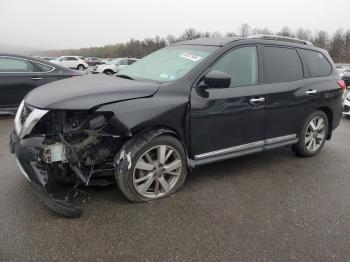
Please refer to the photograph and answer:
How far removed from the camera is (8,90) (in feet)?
22.4

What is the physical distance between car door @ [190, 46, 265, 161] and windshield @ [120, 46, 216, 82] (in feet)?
0.78

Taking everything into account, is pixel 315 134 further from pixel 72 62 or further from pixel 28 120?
pixel 72 62

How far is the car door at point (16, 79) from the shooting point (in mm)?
6839

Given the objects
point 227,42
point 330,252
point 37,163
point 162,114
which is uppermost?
point 227,42

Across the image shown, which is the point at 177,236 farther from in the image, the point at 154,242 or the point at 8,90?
the point at 8,90

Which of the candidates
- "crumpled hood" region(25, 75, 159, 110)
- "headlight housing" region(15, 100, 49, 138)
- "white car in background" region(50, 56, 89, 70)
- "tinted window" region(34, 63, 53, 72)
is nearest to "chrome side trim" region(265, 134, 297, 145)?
Result: "crumpled hood" region(25, 75, 159, 110)

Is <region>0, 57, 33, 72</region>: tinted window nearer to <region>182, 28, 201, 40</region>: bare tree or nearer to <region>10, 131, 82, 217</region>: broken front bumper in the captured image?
<region>10, 131, 82, 217</region>: broken front bumper

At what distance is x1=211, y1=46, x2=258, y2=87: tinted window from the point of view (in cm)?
400

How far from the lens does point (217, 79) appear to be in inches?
143

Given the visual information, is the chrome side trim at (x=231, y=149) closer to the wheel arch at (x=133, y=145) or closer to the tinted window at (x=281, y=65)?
the wheel arch at (x=133, y=145)

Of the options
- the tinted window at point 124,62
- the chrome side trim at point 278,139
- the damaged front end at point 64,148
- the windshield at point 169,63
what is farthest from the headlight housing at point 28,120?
the tinted window at point 124,62

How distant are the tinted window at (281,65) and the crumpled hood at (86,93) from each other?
5.28 ft

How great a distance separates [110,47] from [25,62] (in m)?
83.2

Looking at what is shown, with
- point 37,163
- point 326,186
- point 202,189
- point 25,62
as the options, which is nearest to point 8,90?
point 25,62
